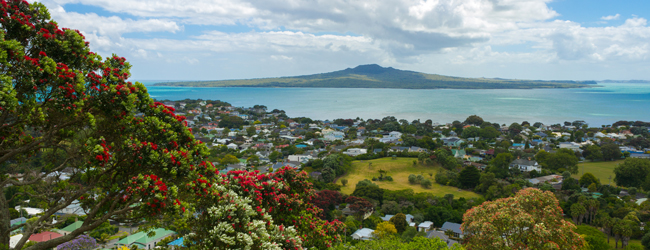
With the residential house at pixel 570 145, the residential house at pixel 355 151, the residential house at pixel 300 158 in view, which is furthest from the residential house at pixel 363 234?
the residential house at pixel 570 145

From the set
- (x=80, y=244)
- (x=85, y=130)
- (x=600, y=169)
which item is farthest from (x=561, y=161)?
(x=85, y=130)

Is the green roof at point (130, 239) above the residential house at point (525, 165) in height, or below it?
above

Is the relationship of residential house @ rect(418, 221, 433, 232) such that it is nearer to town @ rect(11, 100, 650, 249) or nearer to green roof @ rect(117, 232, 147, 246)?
town @ rect(11, 100, 650, 249)

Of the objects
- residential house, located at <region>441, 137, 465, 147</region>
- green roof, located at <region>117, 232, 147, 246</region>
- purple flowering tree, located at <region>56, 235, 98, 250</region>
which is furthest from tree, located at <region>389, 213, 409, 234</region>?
residential house, located at <region>441, 137, 465, 147</region>

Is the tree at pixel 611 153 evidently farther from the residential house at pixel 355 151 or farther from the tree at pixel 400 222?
the tree at pixel 400 222

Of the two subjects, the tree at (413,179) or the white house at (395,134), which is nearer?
the tree at (413,179)

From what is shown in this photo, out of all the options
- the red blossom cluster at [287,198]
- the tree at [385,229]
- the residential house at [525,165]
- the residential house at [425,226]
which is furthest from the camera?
the residential house at [525,165]

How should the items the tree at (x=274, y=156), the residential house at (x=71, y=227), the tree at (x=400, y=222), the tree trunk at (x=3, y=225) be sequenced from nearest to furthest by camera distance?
the tree trunk at (x=3, y=225) < the residential house at (x=71, y=227) < the tree at (x=400, y=222) < the tree at (x=274, y=156)
